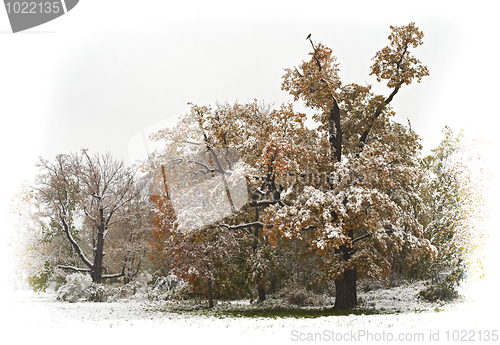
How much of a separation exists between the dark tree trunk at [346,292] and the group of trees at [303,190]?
0.13ft

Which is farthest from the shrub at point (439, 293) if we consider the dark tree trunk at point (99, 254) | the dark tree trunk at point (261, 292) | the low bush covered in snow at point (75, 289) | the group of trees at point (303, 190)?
the dark tree trunk at point (99, 254)

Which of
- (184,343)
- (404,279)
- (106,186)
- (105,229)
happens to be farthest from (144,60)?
(404,279)

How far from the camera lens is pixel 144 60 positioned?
14117 millimetres

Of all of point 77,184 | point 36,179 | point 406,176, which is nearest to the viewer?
point 406,176

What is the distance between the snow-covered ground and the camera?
28.1 feet

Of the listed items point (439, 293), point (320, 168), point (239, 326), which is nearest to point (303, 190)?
point (320, 168)

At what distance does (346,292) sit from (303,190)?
420 centimetres

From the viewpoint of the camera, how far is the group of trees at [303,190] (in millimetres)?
11023

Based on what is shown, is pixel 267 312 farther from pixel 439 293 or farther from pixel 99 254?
pixel 99 254

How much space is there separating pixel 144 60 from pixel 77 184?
297 inches

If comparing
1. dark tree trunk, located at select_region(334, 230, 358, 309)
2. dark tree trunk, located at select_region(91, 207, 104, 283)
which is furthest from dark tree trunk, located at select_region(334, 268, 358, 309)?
dark tree trunk, located at select_region(91, 207, 104, 283)

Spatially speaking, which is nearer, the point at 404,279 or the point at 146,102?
the point at 146,102

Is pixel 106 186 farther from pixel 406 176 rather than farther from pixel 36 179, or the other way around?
pixel 406 176

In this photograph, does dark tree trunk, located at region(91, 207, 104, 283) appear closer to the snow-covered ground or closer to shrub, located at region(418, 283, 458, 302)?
the snow-covered ground
